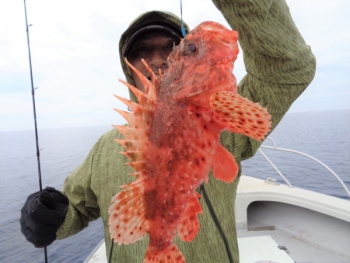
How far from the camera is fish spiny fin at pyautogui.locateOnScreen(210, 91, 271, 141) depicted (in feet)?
4.25

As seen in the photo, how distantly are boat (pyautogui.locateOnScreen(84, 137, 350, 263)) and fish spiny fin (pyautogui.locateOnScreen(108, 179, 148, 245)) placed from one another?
3666mm

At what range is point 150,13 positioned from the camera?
9.67 feet

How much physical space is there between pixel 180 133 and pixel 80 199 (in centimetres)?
207

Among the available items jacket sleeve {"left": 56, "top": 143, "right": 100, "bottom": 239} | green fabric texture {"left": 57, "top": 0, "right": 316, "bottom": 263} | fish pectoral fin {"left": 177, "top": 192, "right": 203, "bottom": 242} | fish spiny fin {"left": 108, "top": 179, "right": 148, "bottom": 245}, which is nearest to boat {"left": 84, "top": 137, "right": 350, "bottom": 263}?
jacket sleeve {"left": 56, "top": 143, "right": 100, "bottom": 239}

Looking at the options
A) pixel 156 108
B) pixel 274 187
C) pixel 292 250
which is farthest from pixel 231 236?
pixel 274 187

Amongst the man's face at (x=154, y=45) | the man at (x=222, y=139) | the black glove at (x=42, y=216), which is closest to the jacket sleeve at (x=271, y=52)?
the man at (x=222, y=139)

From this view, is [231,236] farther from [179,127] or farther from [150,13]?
[150,13]

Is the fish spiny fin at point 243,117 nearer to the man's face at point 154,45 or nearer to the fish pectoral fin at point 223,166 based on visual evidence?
the fish pectoral fin at point 223,166

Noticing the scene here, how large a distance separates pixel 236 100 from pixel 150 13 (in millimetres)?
2146

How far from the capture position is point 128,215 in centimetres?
153

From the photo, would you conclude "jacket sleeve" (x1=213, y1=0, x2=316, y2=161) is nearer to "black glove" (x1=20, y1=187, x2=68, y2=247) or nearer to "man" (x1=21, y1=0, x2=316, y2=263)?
"man" (x1=21, y1=0, x2=316, y2=263)

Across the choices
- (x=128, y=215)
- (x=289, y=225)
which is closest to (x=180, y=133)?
(x=128, y=215)

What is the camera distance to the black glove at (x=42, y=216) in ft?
7.86

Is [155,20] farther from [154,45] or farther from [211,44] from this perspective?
[211,44]
